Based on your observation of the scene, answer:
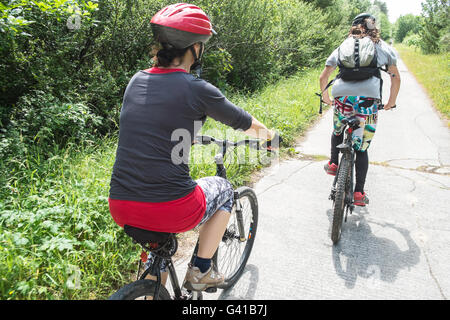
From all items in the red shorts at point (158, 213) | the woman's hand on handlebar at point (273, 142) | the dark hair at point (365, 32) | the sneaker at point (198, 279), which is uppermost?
the dark hair at point (365, 32)

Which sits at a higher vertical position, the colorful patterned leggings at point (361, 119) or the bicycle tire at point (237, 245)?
the colorful patterned leggings at point (361, 119)

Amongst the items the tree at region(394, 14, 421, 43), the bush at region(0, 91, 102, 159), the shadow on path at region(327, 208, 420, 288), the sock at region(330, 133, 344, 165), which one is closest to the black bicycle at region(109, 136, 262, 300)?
the shadow on path at region(327, 208, 420, 288)

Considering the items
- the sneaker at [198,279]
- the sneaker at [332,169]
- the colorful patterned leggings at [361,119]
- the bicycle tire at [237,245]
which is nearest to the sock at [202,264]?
the sneaker at [198,279]

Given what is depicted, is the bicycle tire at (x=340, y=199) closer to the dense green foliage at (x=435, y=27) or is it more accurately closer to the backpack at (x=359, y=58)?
the backpack at (x=359, y=58)

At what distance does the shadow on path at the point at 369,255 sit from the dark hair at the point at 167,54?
7.35 feet

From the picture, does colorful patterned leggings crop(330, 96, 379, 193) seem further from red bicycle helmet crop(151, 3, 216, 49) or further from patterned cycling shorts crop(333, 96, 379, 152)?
red bicycle helmet crop(151, 3, 216, 49)

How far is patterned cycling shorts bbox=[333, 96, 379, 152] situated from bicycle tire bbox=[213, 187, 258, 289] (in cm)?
138

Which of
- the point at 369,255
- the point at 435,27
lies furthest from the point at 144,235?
the point at 435,27

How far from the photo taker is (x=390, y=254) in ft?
10.3

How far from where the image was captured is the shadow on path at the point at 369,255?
9.37 ft

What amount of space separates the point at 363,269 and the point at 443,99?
383 inches

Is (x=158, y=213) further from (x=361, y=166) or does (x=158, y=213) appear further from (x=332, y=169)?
(x=332, y=169)
